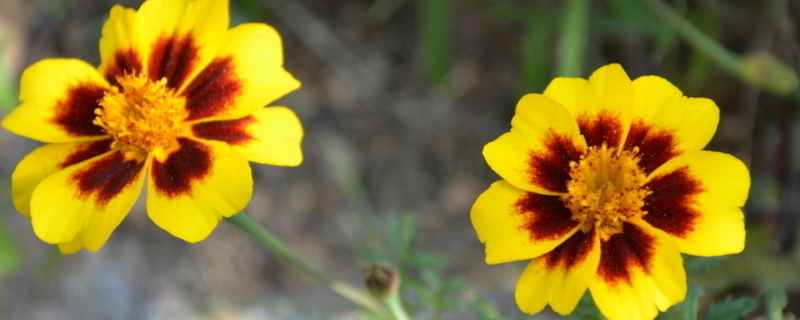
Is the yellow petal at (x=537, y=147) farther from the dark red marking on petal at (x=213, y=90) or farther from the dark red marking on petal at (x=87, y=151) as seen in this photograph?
the dark red marking on petal at (x=87, y=151)

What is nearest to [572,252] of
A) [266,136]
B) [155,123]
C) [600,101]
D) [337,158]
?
[600,101]

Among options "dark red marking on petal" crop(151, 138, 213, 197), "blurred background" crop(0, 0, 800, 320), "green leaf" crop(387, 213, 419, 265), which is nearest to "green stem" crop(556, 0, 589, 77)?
"blurred background" crop(0, 0, 800, 320)

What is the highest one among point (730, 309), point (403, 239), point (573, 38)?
point (730, 309)

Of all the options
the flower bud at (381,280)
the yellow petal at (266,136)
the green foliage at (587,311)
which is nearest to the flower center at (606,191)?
the green foliage at (587,311)

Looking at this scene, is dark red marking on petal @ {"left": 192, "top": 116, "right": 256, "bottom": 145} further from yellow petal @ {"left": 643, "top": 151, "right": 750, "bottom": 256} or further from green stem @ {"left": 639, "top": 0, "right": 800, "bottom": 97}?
green stem @ {"left": 639, "top": 0, "right": 800, "bottom": 97}

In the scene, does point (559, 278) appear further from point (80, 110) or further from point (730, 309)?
point (80, 110)

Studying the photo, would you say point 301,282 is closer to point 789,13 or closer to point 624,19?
point 624,19

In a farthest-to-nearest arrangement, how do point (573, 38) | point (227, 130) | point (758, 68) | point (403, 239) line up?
point (573, 38)
point (758, 68)
point (403, 239)
point (227, 130)
